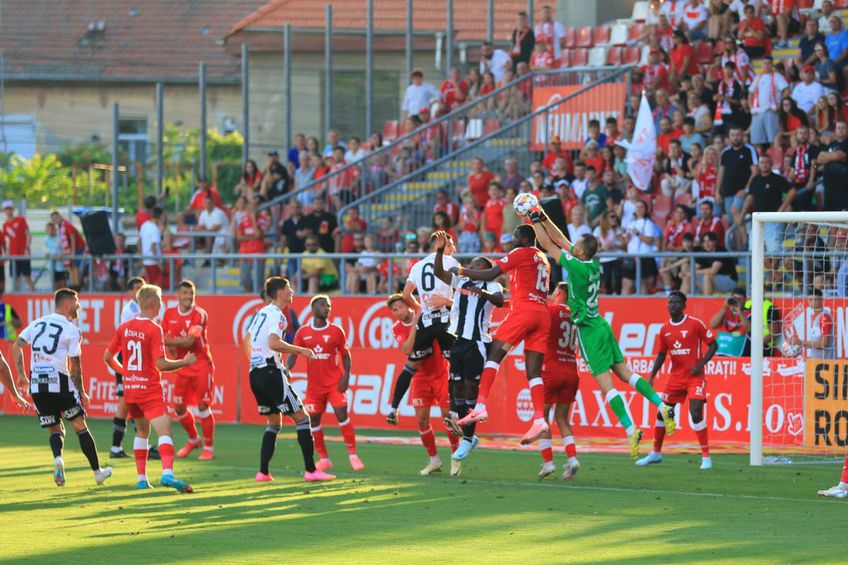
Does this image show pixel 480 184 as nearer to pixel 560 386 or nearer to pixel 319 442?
pixel 319 442

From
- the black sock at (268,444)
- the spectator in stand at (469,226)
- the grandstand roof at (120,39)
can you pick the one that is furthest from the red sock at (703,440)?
the grandstand roof at (120,39)

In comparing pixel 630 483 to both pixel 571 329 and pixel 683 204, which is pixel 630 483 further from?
pixel 683 204

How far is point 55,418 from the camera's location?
50.0 ft

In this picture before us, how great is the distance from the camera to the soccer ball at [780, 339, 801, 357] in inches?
751

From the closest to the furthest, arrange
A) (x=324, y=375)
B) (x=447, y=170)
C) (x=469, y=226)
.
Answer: (x=324, y=375) < (x=469, y=226) < (x=447, y=170)

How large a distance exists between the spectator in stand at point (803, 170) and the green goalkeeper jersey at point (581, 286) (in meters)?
6.92

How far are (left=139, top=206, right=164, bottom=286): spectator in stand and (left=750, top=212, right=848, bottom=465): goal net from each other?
12.0 m

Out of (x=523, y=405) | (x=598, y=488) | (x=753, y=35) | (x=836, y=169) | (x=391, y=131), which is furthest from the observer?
(x=391, y=131)

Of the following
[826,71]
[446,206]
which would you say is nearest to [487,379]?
[826,71]

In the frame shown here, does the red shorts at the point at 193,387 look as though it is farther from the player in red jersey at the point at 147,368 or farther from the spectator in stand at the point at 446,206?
the spectator in stand at the point at 446,206

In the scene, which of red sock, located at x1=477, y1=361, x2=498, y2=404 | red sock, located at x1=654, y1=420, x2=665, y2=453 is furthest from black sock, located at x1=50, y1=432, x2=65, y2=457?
red sock, located at x1=654, y1=420, x2=665, y2=453

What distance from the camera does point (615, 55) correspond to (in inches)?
1130

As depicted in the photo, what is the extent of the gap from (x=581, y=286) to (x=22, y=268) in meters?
16.3

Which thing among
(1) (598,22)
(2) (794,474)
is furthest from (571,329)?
(1) (598,22)
